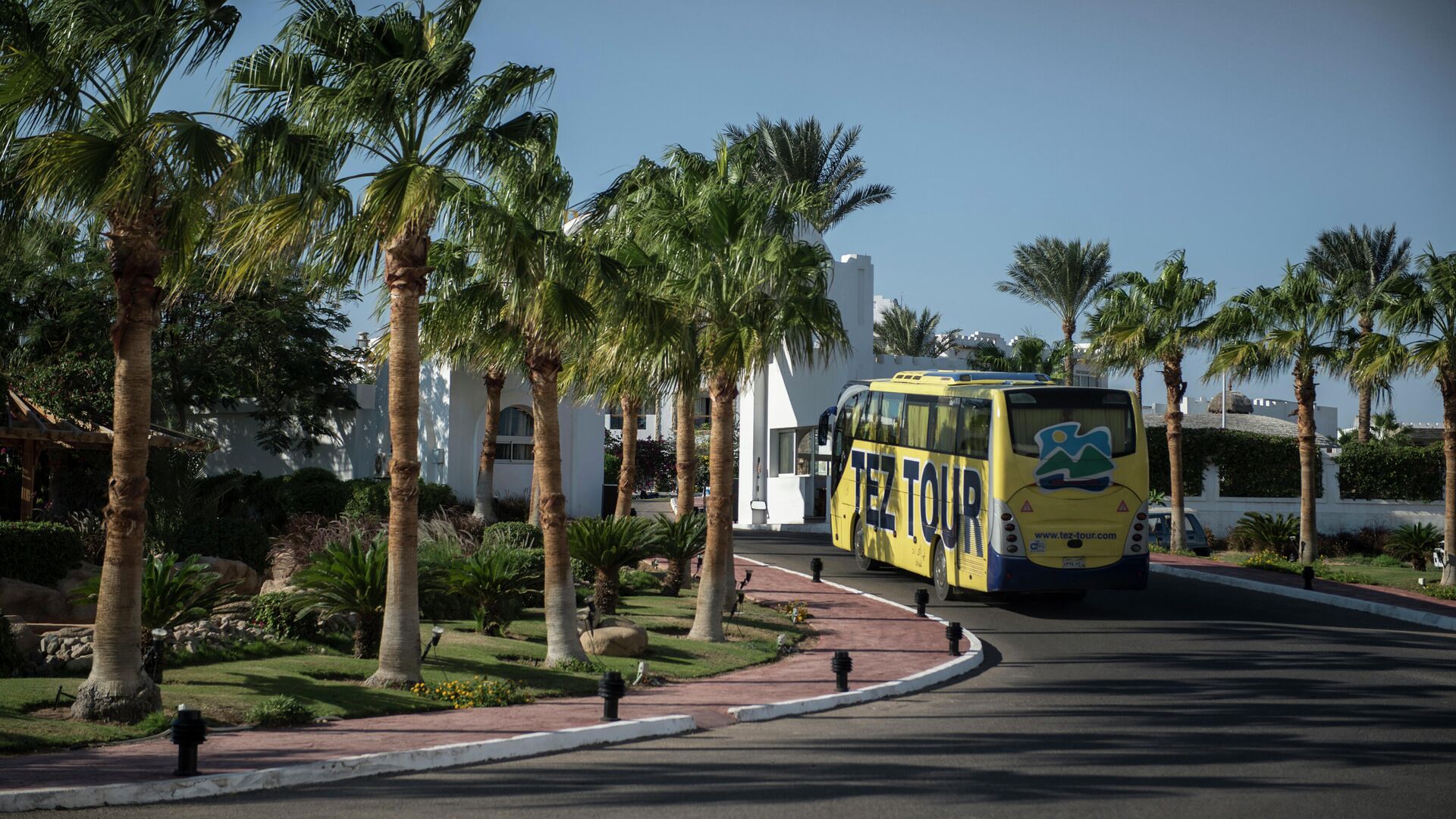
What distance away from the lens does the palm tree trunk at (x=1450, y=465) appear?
2679 centimetres

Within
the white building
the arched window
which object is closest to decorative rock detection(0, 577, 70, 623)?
the white building

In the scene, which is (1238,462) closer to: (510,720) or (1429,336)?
(1429,336)

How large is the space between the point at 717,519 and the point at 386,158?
7.10 meters

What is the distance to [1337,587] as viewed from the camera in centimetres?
2502

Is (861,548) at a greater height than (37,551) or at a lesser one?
lesser

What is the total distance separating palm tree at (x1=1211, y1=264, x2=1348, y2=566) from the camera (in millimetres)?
30516

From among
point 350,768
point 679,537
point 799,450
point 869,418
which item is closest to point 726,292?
point 679,537

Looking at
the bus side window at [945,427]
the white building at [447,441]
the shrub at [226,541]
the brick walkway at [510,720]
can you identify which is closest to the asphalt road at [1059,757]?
the brick walkway at [510,720]

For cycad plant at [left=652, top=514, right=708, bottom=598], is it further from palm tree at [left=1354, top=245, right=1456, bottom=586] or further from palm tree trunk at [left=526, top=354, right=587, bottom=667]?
palm tree at [left=1354, top=245, right=1456, bottom=586]

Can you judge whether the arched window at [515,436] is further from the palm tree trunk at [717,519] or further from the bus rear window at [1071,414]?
the bus rear window at [1071,414]

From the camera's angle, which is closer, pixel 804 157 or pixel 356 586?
pixel 356 586

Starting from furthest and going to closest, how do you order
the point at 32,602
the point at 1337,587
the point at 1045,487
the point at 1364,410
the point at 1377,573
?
Answer: the point at 1364,410 → the point at 1377,573 → the point at 1337,587 → the point at 1045,487 → the point at 32,602

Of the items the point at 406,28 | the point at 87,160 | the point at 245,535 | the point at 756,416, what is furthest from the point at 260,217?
the point at 756,416

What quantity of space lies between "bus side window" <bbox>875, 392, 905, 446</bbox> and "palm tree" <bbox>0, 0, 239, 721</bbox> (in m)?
15.0
